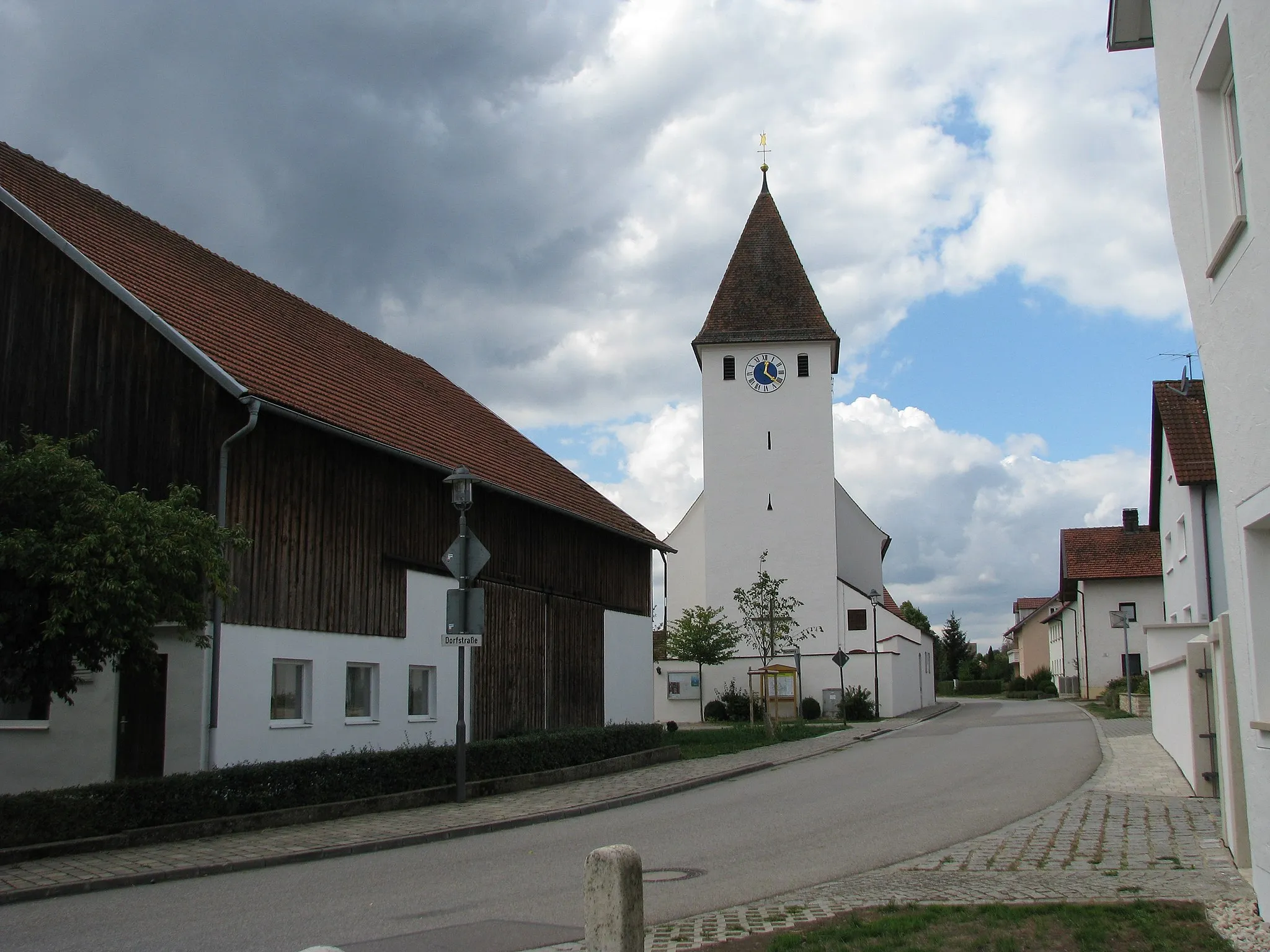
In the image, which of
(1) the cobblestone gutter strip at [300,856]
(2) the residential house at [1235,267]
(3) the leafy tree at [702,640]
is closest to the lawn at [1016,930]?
(2) the residential house at [1235,267]

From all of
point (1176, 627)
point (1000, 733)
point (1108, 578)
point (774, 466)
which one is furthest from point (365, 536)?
point (1108, 578)

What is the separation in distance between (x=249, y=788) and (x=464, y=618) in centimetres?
375

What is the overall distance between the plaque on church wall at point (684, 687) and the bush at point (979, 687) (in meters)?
41.3

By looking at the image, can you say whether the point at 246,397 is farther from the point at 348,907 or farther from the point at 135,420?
the point at 348,907

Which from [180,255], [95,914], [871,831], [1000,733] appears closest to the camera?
[95,914]

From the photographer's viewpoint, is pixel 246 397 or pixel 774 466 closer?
pixel 246 397

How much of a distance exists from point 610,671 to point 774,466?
20962 millimetres

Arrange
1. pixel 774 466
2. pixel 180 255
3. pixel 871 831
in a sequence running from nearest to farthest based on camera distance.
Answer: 1. pixel 871 831
2. pixel 180 255
3. pixel 774 466

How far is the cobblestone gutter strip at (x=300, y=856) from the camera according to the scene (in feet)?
33.6

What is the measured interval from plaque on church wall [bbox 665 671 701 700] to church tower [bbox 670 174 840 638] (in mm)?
3102

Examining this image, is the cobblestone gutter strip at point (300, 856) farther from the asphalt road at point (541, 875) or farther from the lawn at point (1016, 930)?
the lawn at point (1016, 930)

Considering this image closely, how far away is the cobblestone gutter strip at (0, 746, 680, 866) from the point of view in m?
11.9

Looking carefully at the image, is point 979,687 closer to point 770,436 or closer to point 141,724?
point 770,436

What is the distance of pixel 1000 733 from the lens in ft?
98.1
